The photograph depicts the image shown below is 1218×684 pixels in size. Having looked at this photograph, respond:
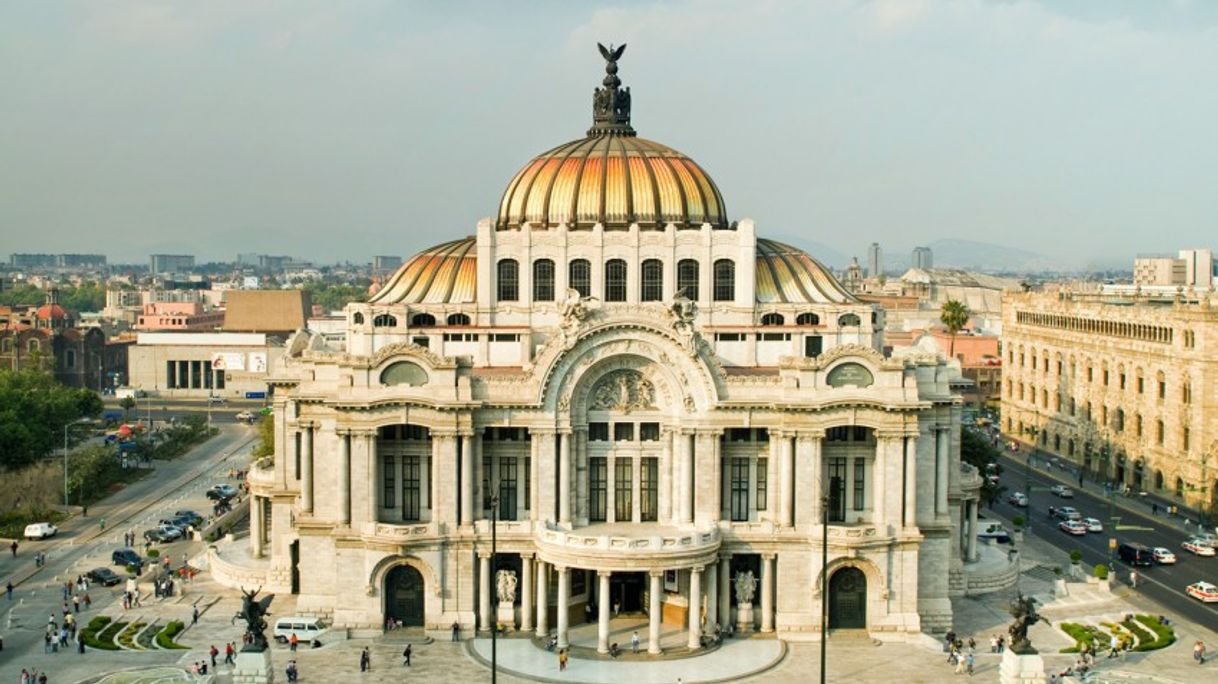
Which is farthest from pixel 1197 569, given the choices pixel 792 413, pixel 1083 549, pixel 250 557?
pixel 250 557

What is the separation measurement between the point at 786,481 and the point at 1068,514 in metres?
44.4

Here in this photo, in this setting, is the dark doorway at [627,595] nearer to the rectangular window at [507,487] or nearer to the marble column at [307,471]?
the rectangular window at [507,487]

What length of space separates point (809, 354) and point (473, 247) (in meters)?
24.4

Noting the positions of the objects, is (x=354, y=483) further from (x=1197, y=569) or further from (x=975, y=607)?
(x=1197, y=569)

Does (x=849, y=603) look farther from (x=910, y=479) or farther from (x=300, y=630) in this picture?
(x=300, y=630)

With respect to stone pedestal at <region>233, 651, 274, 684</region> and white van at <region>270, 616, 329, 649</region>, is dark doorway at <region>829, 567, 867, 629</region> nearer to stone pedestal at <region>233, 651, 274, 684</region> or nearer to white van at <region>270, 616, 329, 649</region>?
white van at <region>270, 616, 329, 649</region>

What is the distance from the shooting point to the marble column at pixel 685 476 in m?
75.9

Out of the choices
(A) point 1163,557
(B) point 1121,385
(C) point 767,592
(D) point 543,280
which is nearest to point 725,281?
(D) point 543,280

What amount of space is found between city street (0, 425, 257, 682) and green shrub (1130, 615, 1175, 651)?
52944 mm

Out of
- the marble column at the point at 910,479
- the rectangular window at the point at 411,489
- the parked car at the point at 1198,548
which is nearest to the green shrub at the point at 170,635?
the rectangular window at the point at 411,489

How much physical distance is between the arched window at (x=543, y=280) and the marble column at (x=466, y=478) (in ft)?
54.6

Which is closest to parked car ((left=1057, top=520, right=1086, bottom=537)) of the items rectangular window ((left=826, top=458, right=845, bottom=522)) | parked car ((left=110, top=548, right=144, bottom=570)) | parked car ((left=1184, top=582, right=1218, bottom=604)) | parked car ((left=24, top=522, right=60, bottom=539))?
parked car ((left=1184, top=582, right=1218, bottom=604))

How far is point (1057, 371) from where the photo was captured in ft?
480

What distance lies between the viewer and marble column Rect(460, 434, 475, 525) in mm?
75500
